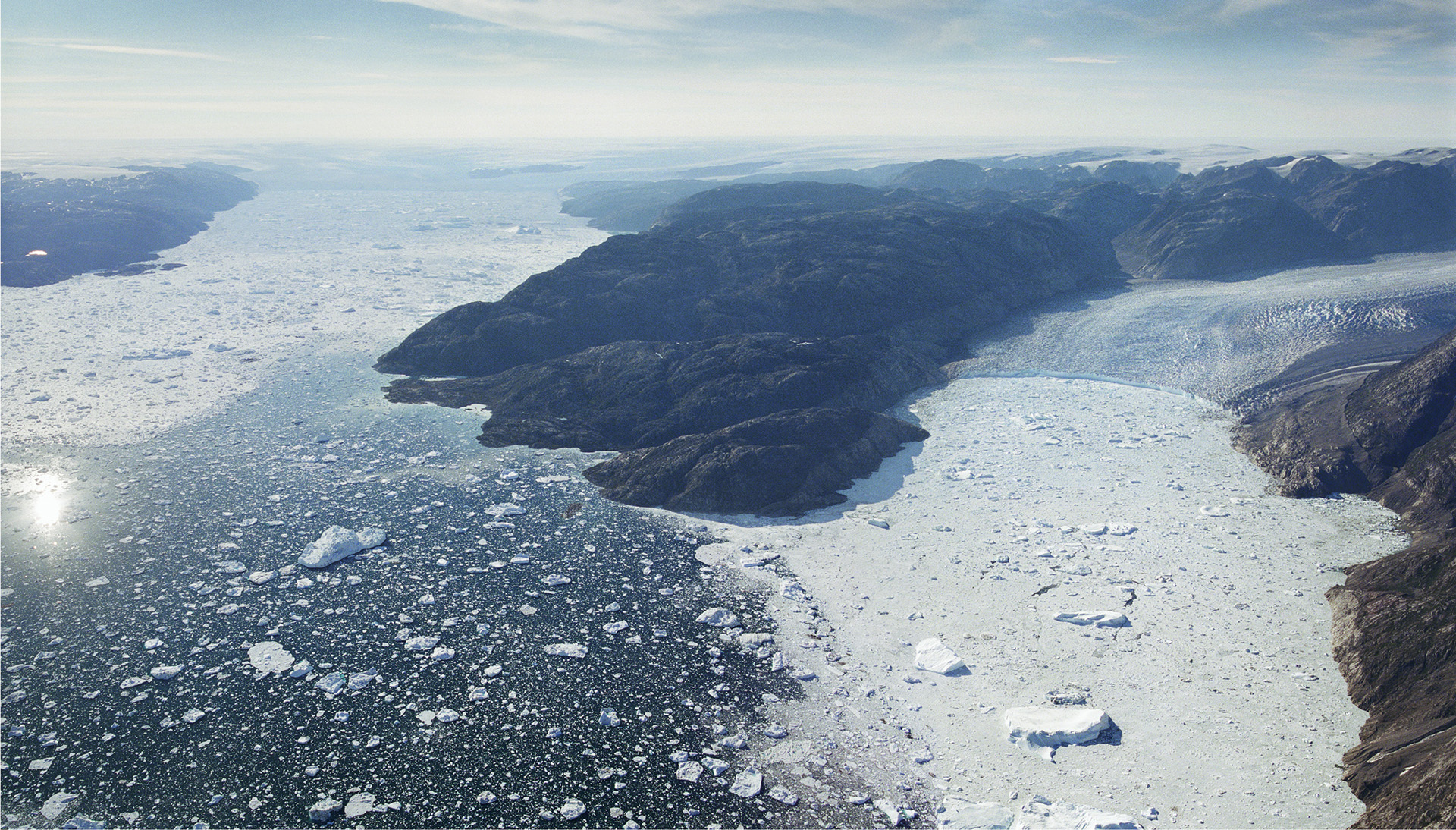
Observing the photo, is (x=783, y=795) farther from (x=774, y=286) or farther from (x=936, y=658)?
(x=774, y=286)

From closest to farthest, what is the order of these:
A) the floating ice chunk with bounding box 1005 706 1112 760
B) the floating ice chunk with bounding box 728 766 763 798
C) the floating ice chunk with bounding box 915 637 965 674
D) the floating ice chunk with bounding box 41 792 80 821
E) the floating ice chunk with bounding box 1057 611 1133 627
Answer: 1. the floating ice chunk with bounding box 41 792 80 821
2. the floating ice chunk with bounding box 728 766 763 798
3. the floating ice chunk with bounding box 1005 706 1112 760
4. the floating ice chunk with bounding box 915 637 965 674
5. the floating ice chunk with bounding box 1057 611 1133 627

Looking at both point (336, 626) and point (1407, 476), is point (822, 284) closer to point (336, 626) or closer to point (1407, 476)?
point (1407, 476)

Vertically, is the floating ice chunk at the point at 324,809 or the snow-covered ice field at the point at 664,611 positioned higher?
the snow-covered ice field at the point at 664,611

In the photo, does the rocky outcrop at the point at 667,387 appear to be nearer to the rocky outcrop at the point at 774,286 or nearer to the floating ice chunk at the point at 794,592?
the rocky outcrop at the point at 774,286

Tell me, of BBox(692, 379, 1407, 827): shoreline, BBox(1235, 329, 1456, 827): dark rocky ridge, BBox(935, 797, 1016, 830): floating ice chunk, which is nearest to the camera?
BBox(1235, 329, 1456, 827): dark rocky ridge

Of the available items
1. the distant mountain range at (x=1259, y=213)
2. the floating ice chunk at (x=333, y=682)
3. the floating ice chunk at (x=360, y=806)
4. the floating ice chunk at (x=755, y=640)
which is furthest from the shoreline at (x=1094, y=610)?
the distant mountain range at (x=1259, y=213)

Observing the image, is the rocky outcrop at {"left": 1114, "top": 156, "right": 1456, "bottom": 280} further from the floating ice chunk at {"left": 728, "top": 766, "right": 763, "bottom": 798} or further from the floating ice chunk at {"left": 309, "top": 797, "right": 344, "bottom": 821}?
the floating ice chunk at {"left": 309, "top": 797, "right": 344, "bottom": 821}

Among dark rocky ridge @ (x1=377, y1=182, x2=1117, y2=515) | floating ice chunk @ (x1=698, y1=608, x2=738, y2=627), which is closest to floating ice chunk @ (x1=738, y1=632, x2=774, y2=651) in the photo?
floating ice chunk @ (x1=698, y1=608, x2=738, y2=627)
